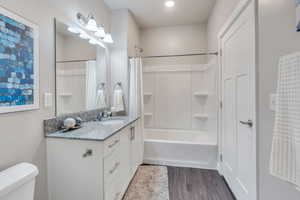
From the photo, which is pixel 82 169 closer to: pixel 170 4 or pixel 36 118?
pixel 36 118

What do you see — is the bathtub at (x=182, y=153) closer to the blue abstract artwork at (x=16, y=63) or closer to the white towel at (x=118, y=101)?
the white towel at (x=118, y=101)

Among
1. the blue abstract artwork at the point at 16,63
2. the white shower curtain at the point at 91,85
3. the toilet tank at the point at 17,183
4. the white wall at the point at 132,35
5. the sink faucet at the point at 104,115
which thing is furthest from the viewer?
the white wall at the point at 132,35

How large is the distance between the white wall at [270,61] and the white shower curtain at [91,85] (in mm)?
1951

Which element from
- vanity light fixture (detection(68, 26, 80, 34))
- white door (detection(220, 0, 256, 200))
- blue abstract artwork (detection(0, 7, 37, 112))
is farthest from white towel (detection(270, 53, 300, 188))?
vanity light fixture (detection(68, 26, 80, 34))

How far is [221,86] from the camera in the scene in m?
2.26

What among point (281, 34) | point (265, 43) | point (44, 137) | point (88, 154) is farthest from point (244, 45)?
point (44, 137)

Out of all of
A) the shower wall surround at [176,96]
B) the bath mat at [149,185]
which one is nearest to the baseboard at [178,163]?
the bath mat at [149,185]

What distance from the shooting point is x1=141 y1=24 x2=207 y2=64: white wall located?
3395mm

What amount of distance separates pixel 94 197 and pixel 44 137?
695mm

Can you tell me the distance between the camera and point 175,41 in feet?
11.5

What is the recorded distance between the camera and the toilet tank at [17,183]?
Answer: 83cm

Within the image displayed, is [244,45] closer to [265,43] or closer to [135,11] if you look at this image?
[265,43]

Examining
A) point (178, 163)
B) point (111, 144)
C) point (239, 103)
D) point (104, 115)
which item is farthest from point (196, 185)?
point (104, 115)

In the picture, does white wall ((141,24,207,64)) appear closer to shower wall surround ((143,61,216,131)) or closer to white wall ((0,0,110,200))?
shower wall surround ((143,61,216,131))
